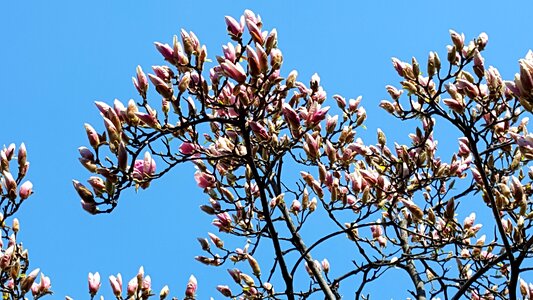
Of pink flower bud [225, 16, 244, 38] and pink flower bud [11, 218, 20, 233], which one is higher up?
pink flower bud [225, 16, 244, 38]

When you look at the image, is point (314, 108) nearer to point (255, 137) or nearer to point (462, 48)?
point (255, 137)

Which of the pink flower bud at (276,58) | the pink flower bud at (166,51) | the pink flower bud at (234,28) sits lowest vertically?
the pink flower bud at (166,51)

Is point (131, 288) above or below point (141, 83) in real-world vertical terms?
below

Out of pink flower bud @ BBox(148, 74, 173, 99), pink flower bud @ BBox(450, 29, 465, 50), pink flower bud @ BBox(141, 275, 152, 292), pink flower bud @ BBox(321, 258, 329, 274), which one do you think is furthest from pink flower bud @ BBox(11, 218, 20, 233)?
pink flower bud @ BBox(450, 29, 465, 50)

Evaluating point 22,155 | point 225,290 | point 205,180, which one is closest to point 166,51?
point 205,180

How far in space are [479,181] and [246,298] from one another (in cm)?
162

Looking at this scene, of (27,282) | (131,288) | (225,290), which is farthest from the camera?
(225,290)

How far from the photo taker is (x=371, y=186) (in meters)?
3.86

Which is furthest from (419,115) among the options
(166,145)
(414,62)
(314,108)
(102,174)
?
(102,174)

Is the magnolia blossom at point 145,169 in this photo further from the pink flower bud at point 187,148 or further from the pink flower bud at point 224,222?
the pink flower bud at point 224,222

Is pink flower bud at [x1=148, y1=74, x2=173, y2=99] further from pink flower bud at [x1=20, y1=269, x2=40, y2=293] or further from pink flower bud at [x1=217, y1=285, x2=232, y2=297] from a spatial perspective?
pink flower bud at [x1=217, y1=285, x2=232, y2=297]

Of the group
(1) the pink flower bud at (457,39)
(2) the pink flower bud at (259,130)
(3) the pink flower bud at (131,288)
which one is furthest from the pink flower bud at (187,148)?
(1) the pink flower bud at (457,39)

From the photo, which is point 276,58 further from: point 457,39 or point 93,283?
point 93,283

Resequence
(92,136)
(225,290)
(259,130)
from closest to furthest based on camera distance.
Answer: (92,136) < (259,130) < (225,290)
